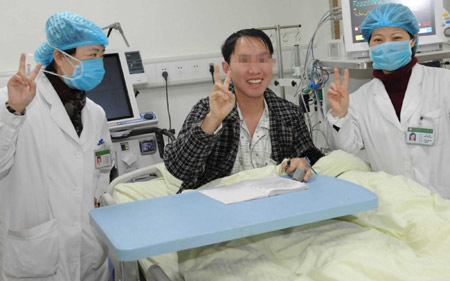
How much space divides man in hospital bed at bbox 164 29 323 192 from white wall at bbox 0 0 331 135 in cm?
174

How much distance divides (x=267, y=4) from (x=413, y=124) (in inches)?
89.4

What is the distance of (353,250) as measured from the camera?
1154 mm

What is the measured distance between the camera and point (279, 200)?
1.37 metres

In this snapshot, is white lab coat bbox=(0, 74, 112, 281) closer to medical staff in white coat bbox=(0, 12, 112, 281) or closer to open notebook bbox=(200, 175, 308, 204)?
medical staff in white coat bbox=(0, 12, 112, 281)

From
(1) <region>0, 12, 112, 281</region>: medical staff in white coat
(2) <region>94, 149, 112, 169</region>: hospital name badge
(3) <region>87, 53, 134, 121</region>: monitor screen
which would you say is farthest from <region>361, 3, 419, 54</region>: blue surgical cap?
(3) <region>87, 53, 134, 121</region>: monitor screen


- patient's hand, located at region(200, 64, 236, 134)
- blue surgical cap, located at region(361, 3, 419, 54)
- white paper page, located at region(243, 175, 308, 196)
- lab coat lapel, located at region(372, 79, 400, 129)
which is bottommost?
white paper page, located at region(243, 175, 308, 196)

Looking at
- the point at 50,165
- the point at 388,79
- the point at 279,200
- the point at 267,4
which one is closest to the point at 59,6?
the point at 267,4

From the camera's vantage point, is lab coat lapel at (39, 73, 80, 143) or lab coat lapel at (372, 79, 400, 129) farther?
lab coat lapel at (372, 79, 400, 129)

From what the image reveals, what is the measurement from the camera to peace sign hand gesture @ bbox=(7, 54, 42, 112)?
1.53 metres

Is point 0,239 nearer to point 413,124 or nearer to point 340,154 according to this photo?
point 340,154

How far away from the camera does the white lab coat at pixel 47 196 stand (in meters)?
1.72

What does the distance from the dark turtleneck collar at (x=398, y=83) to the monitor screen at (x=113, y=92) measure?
5.64 ft

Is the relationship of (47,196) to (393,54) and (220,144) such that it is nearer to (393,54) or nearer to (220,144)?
(220,144)

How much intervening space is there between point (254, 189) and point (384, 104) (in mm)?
904
